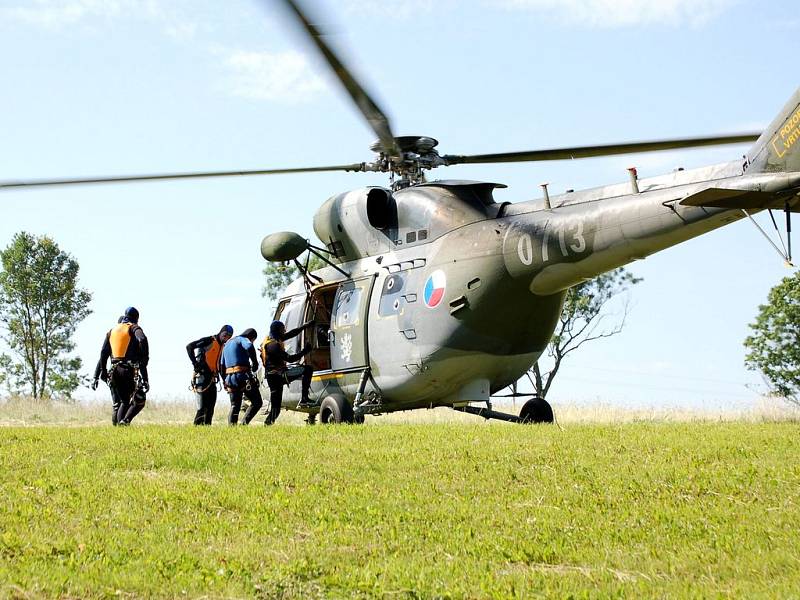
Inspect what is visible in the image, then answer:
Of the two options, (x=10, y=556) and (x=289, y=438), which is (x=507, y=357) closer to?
(x=289, y=438)

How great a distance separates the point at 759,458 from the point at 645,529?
302cm

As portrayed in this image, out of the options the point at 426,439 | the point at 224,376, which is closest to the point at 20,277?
the point at 224,376

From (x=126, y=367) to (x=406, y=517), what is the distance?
10075 millimetres

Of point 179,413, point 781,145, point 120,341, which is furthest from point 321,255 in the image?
point 179,413

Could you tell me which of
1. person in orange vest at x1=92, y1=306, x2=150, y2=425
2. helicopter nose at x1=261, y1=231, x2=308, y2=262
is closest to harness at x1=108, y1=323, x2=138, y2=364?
person in orange vest at x1=92, y1=306, x2=150, y2=425

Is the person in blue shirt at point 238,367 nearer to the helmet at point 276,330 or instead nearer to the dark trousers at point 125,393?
the helmet at point 276,330

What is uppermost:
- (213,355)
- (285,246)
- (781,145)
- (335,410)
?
(285,246)

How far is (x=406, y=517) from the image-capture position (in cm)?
771

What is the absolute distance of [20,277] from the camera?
149 feet

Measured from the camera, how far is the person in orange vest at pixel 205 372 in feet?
58.5

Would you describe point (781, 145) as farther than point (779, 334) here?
No

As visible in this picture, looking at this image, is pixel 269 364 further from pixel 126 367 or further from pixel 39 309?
pixel 39 309

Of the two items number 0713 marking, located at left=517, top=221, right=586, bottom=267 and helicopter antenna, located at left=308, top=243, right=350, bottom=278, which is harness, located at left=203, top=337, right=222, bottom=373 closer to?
helicopter antenna, located at left=308, top=243, right=350, bottom=278

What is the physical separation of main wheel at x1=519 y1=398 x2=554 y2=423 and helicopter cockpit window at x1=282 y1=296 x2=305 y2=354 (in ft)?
16.3
